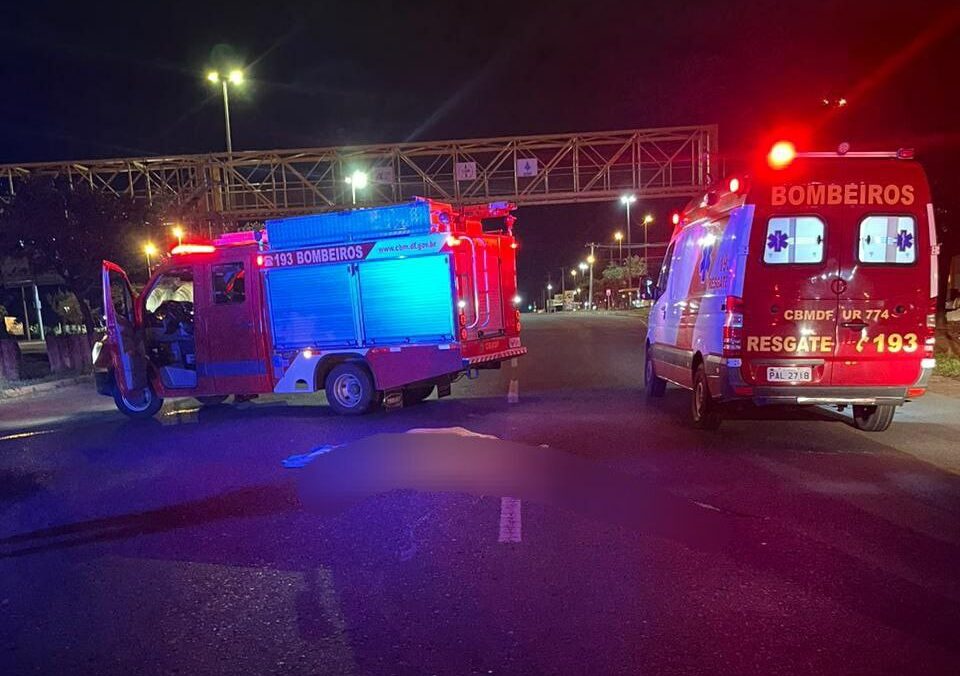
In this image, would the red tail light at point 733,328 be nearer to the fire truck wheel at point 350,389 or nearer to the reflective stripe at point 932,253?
the reflective stripe at point 932,253

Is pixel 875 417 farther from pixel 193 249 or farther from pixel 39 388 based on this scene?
pixel 39 388

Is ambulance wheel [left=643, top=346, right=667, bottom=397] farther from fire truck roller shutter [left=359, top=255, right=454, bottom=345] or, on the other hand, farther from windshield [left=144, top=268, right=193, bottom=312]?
windshield [left=144, top=268, right=193, bottom=312]

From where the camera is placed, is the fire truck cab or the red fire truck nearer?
the fire truck cab

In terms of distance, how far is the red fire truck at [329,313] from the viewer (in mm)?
9891

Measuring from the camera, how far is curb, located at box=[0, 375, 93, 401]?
14.7 metres

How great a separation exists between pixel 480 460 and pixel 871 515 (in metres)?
3.43

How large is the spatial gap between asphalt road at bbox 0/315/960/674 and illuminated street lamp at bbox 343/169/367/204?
21.0m

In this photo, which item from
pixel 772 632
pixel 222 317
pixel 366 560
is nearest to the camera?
pixel 772 632

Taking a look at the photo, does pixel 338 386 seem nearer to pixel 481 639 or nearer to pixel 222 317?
pixel 222 317

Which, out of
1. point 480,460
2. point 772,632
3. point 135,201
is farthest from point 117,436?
point 135,201

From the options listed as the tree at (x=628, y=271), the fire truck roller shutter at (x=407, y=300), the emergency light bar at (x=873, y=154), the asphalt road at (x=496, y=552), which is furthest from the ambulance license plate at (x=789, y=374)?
the tree at (x=628, y=271)

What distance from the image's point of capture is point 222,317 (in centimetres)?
1087

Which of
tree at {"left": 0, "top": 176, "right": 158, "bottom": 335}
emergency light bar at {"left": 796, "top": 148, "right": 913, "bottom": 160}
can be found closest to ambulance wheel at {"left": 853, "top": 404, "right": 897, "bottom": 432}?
emergency light bar at {"left": 796, "top": 148, "right": 913, "bottom": 160}

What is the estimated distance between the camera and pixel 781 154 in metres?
7.20
